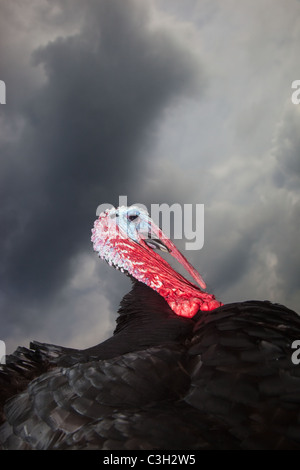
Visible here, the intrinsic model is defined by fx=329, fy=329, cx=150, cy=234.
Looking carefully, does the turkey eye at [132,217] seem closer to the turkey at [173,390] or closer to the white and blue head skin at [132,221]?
the white and blue head skin at [132,221]

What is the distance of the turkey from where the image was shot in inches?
73.9

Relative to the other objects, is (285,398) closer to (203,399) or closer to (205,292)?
(203,399)

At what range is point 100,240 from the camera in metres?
5.00

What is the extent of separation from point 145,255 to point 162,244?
52 centimetres

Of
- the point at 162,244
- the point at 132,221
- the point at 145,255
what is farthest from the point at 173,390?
the point at 132,221

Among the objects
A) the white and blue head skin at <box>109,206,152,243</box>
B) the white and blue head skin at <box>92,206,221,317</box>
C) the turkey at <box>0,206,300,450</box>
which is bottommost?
the turkey at <box>0,206,300,450</box>

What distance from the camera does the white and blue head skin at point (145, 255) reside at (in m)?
3.82

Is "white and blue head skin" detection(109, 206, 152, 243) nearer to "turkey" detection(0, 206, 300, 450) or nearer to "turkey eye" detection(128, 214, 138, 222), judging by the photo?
"turkey eye" detection(128, 214, 138, 222)

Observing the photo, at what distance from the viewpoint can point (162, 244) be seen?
5.11m

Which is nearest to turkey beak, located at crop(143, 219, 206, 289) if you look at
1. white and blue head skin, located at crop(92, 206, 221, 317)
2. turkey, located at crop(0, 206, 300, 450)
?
white and blue head skin, located at crop(92, 206, 221, 317)

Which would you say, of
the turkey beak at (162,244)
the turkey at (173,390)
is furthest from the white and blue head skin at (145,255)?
the turkey at (173,390)

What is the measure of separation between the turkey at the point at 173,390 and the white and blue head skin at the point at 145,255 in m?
0.58

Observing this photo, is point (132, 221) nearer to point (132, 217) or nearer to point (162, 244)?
point (132, 217)
